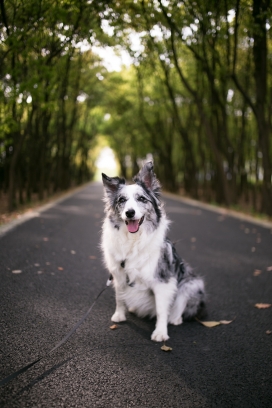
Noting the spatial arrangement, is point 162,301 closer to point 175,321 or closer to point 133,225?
point 175,321

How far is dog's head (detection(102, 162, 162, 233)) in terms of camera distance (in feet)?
13.2

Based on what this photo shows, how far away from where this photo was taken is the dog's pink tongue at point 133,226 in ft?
13.2

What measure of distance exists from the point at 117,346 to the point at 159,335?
50 centimetres

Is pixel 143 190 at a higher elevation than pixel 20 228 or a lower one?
higher

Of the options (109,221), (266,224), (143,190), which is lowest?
(266,224)

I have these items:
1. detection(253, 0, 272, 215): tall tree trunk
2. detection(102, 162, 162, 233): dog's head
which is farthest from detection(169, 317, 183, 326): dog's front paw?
detection(253, 0, 272, 215): tall tree trunk

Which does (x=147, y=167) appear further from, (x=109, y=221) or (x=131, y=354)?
(x=131, y=354)

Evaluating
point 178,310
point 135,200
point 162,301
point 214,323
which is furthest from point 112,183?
point 214,323

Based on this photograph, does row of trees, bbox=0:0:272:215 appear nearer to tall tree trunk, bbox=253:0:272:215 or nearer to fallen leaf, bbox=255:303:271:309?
tall tree trunk, bbox=253:0:272:215

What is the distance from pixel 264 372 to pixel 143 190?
222cm

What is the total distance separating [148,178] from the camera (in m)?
4.32

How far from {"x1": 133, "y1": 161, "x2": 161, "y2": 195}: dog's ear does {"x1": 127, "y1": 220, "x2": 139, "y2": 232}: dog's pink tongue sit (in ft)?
1.72

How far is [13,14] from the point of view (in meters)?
8.87

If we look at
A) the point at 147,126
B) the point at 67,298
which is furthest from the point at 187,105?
the point at 67,298
